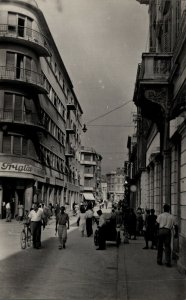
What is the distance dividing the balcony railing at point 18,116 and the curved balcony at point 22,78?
1933 mm

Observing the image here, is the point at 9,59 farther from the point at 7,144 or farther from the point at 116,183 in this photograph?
the point at 116,183

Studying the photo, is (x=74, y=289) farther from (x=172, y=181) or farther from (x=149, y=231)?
(x=149, y=231)

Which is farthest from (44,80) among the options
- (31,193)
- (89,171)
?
(89,171)

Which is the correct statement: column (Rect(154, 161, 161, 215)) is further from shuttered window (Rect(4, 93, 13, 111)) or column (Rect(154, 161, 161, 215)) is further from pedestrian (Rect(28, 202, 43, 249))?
shuttered window (Rect(4, 93, 13, 111))

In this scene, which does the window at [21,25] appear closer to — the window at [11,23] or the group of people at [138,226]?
the window at [11,23]

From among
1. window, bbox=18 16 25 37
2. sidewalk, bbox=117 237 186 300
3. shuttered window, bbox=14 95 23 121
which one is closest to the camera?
sidewalk, bbox=117 237 186 300

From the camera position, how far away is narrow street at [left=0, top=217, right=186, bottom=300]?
815 cm

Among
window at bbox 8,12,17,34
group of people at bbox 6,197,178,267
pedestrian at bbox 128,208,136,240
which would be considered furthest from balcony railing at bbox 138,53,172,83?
window at bbox 8,12,17,34

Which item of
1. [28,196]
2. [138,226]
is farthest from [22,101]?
[138,226]

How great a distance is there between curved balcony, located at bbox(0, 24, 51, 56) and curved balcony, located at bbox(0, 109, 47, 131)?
5.09 m

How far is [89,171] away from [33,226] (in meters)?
83.0

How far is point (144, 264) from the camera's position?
12.2 metres

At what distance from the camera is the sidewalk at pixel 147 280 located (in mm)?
8109

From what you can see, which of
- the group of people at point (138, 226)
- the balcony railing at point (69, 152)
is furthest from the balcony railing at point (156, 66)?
the balcony railing at point (69, 152)
